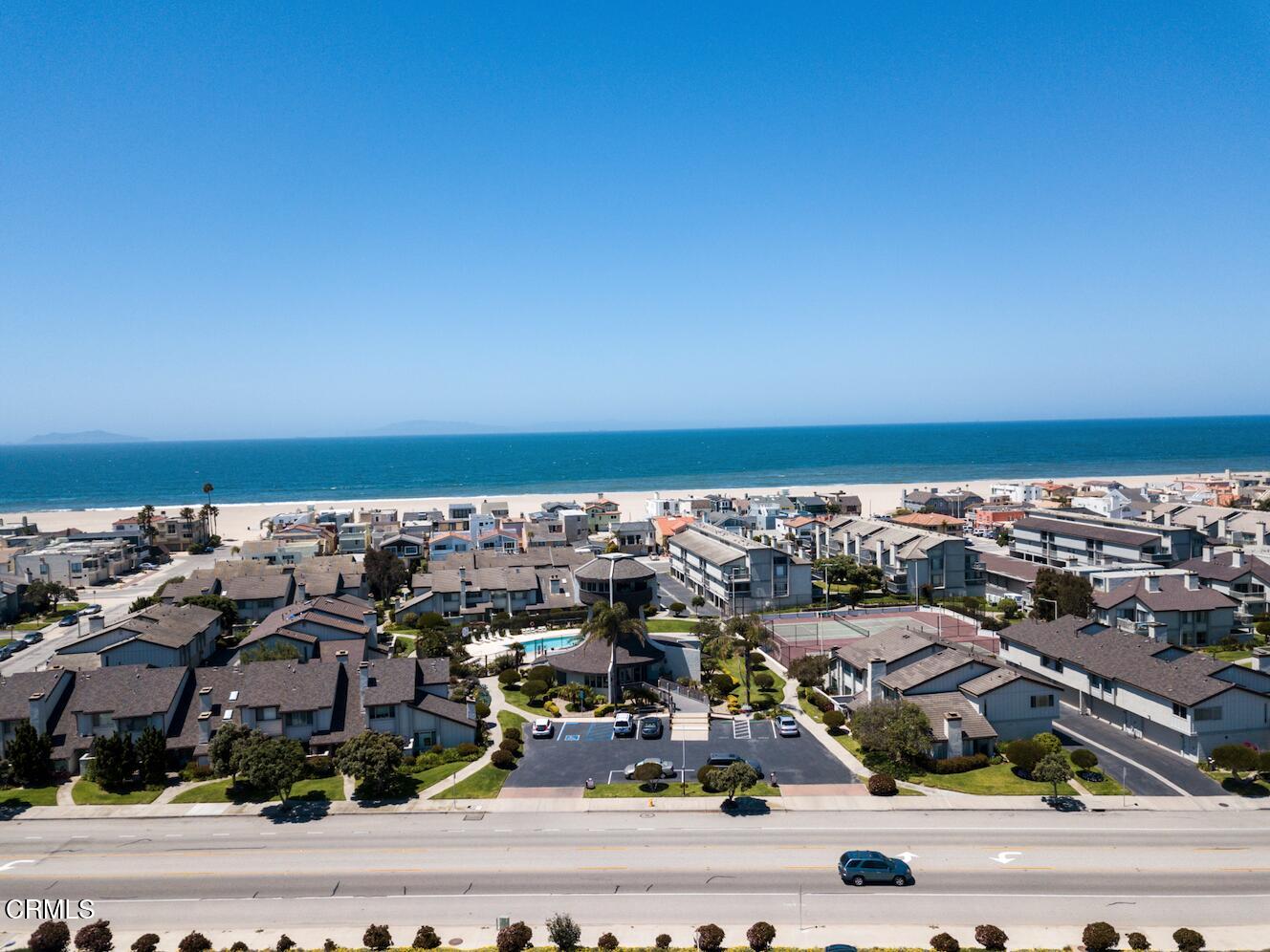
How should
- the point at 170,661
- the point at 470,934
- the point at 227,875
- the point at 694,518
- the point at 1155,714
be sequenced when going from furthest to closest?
the point at 694,518, the point at 170,661, the point at 1155,714, the point at 227,875, the point at 470,934

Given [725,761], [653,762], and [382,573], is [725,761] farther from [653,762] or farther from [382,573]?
[382,573]

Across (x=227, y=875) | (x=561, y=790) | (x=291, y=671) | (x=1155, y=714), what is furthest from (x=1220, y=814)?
(x=291, y=671)

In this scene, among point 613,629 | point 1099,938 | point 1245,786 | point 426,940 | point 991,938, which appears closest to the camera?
point 1099,938

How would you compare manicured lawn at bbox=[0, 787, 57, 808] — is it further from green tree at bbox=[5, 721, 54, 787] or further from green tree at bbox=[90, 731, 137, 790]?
green tree at bbox=[90, 731, 137, 790]

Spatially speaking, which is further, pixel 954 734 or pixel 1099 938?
pixel 954 734

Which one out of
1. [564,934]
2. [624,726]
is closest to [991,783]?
[624,726]

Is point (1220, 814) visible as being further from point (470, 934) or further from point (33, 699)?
point (33, 699)

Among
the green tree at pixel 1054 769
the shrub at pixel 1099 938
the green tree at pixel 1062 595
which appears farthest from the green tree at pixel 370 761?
Result: the green tree at pixel 1062 595
